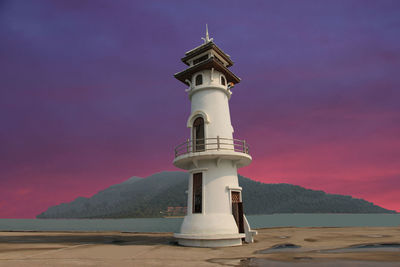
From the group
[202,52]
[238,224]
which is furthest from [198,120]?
[238,224]

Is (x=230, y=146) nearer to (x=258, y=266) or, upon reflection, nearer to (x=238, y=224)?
(x=238, y=224)

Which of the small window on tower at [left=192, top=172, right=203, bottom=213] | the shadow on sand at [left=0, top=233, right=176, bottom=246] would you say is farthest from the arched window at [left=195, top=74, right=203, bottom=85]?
the shadow on sand at [left=0, top=233, right=176, bottom=246]

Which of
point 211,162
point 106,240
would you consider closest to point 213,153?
point 211,162

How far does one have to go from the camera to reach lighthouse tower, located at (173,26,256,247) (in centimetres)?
2077

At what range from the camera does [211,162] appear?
22250 mm

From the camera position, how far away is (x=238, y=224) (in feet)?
73.2

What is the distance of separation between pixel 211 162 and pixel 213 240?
590cm

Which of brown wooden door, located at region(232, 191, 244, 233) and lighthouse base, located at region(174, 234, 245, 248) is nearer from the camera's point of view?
lighthouse base, located at region(174, 234, 245, 248)

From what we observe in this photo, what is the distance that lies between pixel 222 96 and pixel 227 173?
284 inches

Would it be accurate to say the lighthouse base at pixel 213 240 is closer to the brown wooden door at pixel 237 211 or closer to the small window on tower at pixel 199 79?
the brown wooden door at pixel 237 211

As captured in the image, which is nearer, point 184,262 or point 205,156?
point 184,262

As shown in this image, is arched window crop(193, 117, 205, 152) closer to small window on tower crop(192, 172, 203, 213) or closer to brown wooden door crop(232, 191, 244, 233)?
small window on tower crop(192, 172, 203, 213)

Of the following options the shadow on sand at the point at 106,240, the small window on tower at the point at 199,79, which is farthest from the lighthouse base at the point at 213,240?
the small window on tower at the point at 199,79

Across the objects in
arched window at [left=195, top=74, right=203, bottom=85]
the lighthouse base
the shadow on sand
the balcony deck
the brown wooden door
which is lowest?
the shadow on sand
